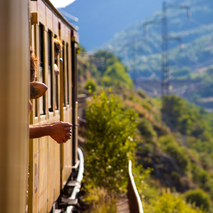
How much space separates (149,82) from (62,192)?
12780cm

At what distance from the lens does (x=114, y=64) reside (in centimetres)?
11319

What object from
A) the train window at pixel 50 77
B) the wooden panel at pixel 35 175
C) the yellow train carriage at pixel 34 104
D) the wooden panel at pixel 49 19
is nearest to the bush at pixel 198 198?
the yellow train carriage at pixel 34 104

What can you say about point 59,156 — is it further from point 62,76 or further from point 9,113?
point 9,113

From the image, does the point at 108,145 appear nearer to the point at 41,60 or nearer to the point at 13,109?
the point at 41,60

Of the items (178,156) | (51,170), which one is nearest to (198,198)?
(178,156)

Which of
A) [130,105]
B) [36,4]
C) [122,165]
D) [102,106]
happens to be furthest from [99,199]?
[130,105]

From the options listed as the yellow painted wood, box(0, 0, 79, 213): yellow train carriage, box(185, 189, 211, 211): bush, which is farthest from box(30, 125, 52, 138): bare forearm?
box(185, 189, 211, 211): bush

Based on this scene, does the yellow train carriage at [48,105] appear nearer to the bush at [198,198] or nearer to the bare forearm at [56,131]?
the bare forearm at [56,131]

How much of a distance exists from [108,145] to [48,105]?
4778mm

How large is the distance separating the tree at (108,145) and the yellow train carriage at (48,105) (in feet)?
8.38

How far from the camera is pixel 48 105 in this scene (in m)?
4.30

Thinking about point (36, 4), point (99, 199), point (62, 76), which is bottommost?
point (99, 199)

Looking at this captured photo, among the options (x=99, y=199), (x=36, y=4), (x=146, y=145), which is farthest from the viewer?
(x=146, y=145)

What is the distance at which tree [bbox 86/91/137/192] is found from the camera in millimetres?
8844
